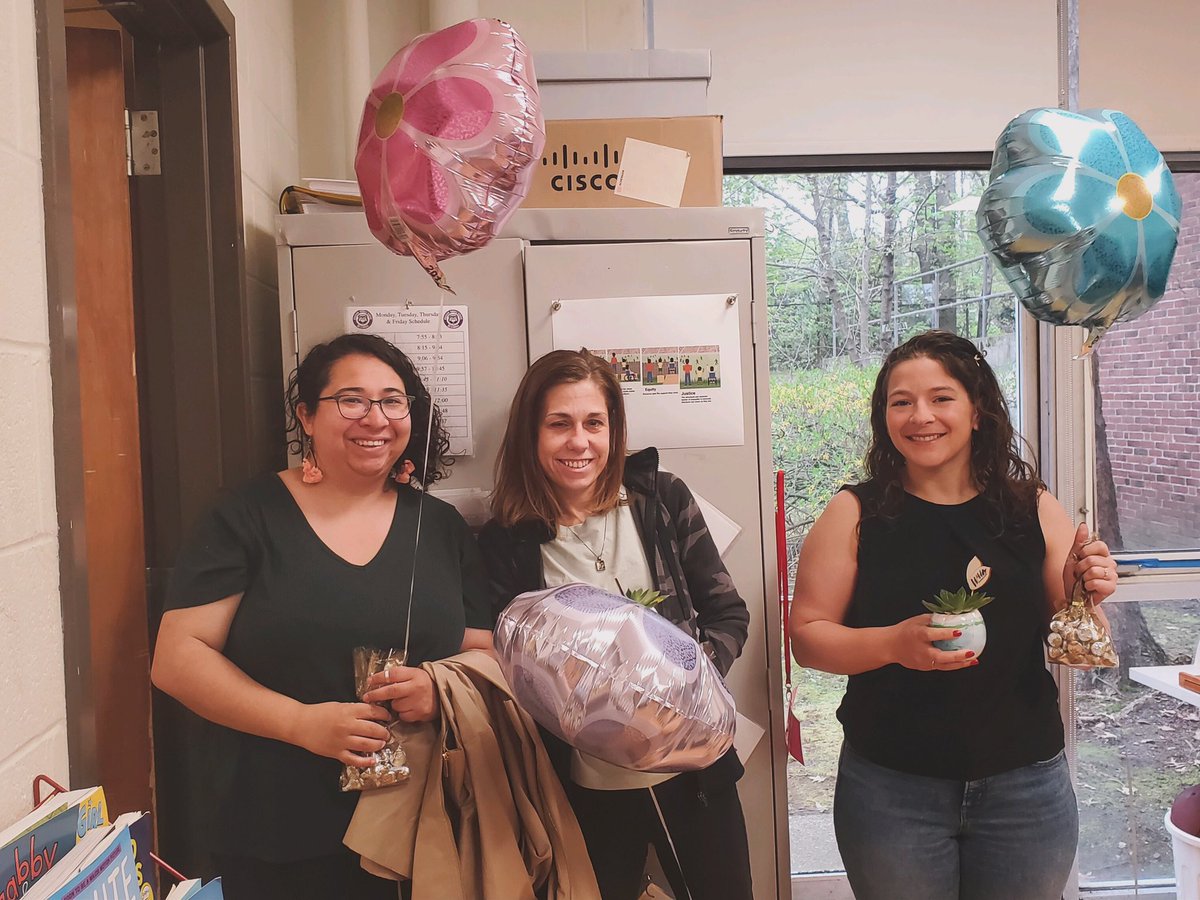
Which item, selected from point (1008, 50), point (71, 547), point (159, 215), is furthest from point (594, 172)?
point (1008, 50)

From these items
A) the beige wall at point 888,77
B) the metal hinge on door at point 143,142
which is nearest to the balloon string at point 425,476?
the metal hinge on door at point 143,142

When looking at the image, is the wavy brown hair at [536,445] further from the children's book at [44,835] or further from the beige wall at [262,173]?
the children's book at [44,835]

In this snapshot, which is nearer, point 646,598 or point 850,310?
point 646,598

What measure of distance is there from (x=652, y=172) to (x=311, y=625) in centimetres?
112

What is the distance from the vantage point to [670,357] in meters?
1.70

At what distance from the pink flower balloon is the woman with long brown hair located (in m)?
0.34

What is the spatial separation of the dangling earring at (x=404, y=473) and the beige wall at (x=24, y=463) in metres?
0.61

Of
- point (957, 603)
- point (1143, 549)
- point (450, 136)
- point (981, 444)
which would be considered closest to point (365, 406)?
point (450, 136)

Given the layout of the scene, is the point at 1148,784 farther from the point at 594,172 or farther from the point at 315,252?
the point at 315,252

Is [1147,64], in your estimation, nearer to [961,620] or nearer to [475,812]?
[961,620]

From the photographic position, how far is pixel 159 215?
161 cm

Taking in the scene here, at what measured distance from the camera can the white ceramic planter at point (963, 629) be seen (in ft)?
4.53

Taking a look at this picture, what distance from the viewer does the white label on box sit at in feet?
5.80

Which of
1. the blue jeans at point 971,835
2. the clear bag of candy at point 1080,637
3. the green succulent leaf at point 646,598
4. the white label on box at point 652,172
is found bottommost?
the blue jeans at point 971,835
